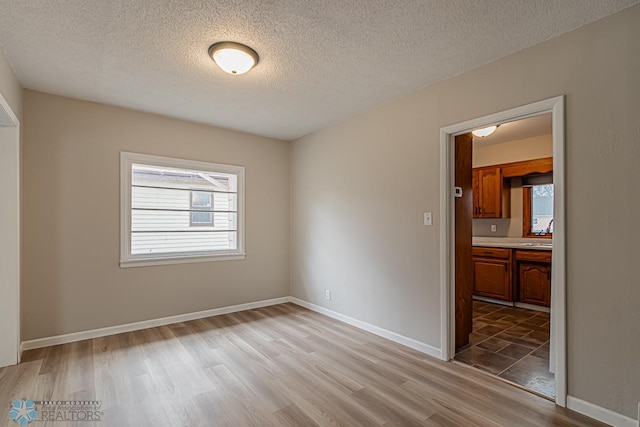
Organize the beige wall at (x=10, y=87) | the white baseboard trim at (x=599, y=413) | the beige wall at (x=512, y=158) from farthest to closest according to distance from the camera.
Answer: the beige wall at (x=512, y=158) < the beige wall at (x=10, y=87) < the white baseboard trim at (x=599, y=413)

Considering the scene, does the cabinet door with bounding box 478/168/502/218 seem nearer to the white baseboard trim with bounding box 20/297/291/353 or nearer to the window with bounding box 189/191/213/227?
the white baseboard trim with bounding box 20/297/291/353

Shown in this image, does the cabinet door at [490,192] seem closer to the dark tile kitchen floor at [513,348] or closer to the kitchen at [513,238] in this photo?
the kitchen at [513,238]

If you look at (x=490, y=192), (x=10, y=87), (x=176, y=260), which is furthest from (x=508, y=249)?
(x=10, y=87)

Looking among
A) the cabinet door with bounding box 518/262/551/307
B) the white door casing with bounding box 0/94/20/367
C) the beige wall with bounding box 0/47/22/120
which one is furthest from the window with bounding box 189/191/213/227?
the cabinet door with bounding box 518/262/551/307

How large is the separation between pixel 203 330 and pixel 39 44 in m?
3.07

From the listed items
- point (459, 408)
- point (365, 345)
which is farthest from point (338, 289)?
point (459, 408)

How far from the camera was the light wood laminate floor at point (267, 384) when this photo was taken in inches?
80.9

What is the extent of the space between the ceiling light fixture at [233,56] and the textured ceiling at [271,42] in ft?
0.25

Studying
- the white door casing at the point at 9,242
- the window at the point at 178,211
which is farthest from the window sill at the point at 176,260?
the white door casing at the point at 9,242

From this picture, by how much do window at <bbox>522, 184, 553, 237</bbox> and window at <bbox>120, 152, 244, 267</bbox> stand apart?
4655 mm

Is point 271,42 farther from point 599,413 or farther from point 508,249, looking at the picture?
point 508,249

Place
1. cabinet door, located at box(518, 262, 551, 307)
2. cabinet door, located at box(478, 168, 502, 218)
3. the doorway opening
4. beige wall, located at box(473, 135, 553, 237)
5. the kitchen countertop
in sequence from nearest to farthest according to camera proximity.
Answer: the doorway opening
cabinet door, located at box(518, 262, 551, 307)
the kitchen countertop
beige wall, located at box(473, 135, 553, 237)
cabinet door, located at box(478, 168, 502, 218)

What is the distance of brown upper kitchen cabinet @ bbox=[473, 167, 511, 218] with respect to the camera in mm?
5312

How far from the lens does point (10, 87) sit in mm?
2639
